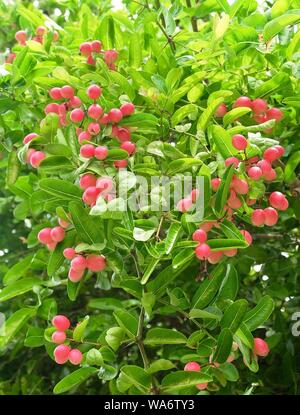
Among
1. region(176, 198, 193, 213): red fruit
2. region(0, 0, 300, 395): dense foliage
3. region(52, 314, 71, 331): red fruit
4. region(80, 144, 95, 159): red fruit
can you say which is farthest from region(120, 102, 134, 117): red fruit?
→ region(52, 314, 71, 331): red fruit

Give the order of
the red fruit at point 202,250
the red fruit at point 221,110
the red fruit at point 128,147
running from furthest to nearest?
the red fruit at point 221,110, the red fruit at point 128,147, the red fruit at point 202,250

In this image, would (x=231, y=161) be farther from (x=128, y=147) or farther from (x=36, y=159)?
(x=36, y=159)

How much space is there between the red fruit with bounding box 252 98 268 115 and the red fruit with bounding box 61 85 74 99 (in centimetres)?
35

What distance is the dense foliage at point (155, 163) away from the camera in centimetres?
98

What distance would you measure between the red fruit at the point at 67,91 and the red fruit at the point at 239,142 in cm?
35

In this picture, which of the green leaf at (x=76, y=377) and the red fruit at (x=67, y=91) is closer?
the green leaf at (x=76, y=377)

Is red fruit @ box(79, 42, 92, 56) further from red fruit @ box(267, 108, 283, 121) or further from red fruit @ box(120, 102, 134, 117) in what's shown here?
red fruit @ box(267, 108, 283, 121)

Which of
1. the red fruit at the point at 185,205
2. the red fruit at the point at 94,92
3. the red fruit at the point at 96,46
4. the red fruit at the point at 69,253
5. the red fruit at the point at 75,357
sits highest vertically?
the red fruit at the point at 96,46

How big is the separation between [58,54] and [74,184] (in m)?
0.37

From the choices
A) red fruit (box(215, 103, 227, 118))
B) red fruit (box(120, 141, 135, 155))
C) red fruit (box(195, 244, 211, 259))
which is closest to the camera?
red fruit (box(195, 244, 211, 259))

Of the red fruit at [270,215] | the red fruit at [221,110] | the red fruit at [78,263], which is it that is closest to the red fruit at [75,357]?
the red fruit at [78,263]

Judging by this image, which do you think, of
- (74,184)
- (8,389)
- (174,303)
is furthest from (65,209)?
(8,389)

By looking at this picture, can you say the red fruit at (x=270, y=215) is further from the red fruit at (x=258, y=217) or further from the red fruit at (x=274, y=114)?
the red fruit at (x=274, y=114)

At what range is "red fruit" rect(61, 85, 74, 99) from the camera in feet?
3.69
